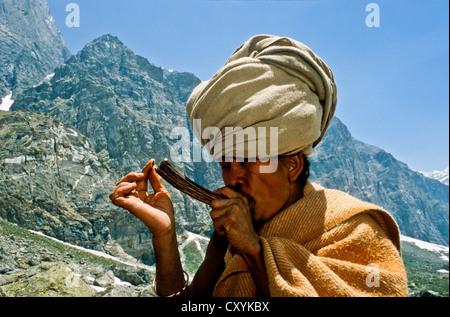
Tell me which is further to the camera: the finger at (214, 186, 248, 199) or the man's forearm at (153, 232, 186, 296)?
the man's forearm at (153, 232, 186, 296)

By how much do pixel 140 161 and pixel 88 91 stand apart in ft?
120

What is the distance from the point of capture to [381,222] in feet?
6.03

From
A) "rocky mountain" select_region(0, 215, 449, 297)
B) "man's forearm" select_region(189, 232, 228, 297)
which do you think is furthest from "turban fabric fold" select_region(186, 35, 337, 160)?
"rocky mountain" select_region(0, 215, 449, 297)

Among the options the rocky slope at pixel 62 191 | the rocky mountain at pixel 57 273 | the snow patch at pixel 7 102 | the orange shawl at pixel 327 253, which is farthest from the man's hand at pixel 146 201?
the snow patch at pixel 7 102

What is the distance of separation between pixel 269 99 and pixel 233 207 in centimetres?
77

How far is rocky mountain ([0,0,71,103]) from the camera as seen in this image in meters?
135

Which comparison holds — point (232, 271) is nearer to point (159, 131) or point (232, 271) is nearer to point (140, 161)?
point (140, 161)

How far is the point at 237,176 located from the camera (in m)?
1.90

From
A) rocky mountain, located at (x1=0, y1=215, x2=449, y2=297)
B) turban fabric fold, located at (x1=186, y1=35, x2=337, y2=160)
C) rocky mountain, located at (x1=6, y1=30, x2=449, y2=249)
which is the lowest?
rocky mountain, located at (x1=0, y1=215, x2=449, y2=297)

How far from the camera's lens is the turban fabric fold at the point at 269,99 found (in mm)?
1805

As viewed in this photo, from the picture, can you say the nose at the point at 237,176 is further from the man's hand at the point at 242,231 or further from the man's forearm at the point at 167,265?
the man's forearm at the point at 167,265

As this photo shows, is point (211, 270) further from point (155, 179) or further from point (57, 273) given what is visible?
point (57, 273)

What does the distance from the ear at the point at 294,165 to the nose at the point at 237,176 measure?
383mm

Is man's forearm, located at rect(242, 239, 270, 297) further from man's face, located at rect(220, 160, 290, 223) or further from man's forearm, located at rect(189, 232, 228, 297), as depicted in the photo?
man's forearm, located at rect(189, 232, 228, 297)
